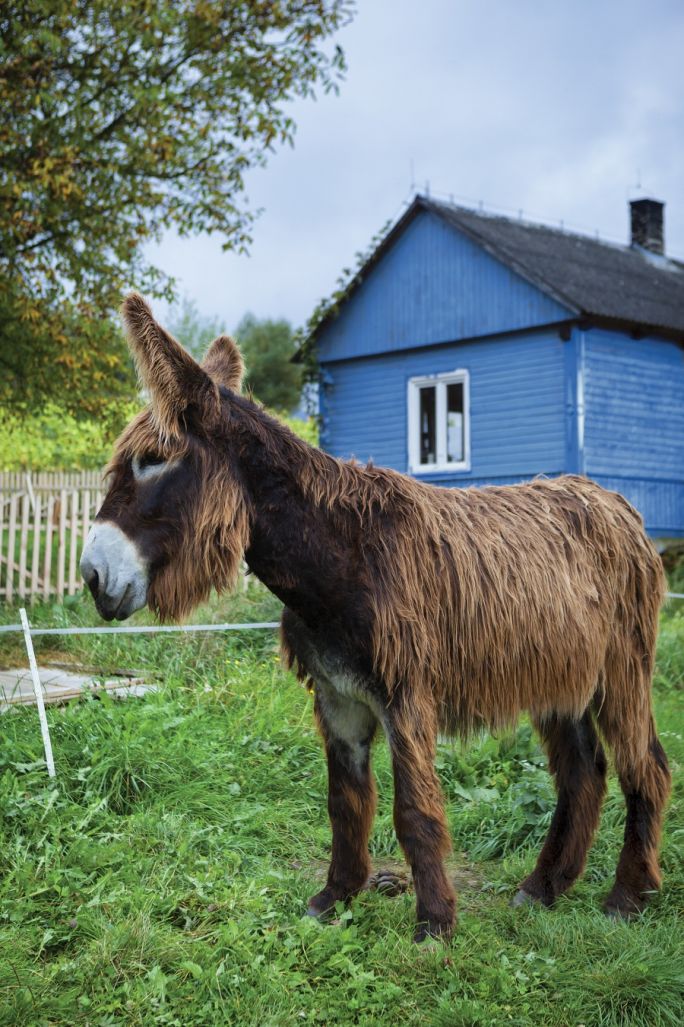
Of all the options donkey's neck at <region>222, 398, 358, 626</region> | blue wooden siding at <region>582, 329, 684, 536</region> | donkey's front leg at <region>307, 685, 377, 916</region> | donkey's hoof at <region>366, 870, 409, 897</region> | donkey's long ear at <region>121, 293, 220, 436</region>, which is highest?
blue wooden siding at <region>582, 329, 684, 536</region>

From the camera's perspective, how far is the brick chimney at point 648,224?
23469mm

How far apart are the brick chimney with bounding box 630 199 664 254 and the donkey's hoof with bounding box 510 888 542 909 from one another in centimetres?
2177

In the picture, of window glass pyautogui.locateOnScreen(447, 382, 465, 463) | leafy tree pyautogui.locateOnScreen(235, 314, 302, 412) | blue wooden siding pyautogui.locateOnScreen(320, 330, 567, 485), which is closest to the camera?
blue wooden siding pyautogui.locateOnScreen(320, 330, 567, 485)

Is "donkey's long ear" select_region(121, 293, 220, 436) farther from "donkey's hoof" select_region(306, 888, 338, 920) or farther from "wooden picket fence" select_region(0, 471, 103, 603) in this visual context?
"wooden picket fence" select_region(0, 471, 103, 603)

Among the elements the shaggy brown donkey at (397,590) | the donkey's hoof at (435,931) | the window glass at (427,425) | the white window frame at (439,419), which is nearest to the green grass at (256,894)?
the donkey's hoof at (435,931)

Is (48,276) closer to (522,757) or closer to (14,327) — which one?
(14,327)

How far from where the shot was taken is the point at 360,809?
3773 mm

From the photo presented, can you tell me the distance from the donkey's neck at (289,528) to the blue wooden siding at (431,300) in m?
13.8

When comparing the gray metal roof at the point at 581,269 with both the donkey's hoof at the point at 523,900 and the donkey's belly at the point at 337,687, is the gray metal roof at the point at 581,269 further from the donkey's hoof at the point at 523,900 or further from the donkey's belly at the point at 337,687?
the donkey's belly at the point at 337,687

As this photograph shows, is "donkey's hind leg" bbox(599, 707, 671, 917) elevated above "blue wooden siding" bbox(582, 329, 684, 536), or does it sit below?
below

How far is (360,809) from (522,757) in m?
2.43

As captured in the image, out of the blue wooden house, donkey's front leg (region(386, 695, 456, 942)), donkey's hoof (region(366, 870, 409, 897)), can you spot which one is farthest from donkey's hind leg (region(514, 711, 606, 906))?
the blue wooden house

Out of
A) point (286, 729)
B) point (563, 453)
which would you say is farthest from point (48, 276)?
point (563, 453)

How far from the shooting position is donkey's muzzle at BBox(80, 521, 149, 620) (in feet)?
10.1
